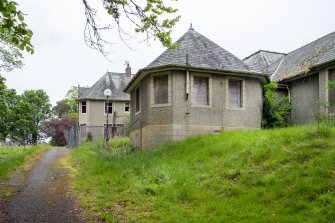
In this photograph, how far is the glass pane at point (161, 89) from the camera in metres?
17.6

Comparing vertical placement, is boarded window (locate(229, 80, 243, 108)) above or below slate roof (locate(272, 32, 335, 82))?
below

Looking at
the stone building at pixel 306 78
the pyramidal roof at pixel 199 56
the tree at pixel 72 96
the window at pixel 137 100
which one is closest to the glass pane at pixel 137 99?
the window at pixel 137 100

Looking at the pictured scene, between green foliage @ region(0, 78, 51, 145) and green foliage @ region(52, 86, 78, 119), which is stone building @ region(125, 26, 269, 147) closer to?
green foliage @ region(0, 78, 51, 145)

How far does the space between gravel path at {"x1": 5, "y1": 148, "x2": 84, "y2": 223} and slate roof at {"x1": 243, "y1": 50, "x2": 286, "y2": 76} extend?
1843cm

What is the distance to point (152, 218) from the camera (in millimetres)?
7078

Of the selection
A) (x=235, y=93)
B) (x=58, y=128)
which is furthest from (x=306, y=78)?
(x=58, y=128)

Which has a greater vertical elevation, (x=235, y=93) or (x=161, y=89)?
(x=161, y=89)

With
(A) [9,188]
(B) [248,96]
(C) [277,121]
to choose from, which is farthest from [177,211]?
(C) [277,121]

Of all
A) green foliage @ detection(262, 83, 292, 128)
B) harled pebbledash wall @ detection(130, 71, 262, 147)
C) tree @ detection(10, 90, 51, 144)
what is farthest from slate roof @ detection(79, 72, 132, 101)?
green foliage @ detection(262, 83, 292, 128)

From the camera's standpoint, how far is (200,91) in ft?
58.7

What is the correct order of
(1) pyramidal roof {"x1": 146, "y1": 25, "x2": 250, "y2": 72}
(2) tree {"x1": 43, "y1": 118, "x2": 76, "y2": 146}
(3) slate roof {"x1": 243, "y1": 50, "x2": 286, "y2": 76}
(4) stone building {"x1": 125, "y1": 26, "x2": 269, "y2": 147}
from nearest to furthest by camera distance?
(4) stone building {"x1": 125, "y1": 26, "x2": 269, "y2": 147}, (1) pyramidal roof {"x1": 146, "y1": 25, "x2": 250, "y2": 72}, (3) slate roof {"x1": 243, "y1": 50, "x2": 286, "y2": 76}, (2) tree {"x1": 43, "y1": 118, "x2": 76, "y2": 146}

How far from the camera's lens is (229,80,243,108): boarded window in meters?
18.6

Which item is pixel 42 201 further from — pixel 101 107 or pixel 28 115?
pixel 28 115

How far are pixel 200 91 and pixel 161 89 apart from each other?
6.55 feet
